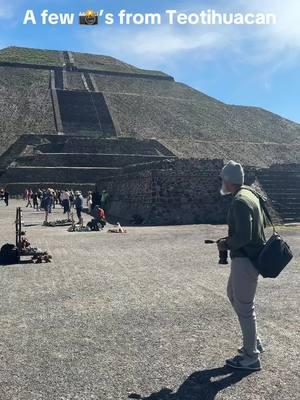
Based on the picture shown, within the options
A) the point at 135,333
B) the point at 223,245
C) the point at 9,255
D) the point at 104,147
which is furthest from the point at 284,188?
the point at 104,147

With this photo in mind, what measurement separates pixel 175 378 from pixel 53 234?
1275cm

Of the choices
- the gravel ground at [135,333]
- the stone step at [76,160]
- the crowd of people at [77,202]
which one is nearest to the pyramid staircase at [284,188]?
the crowd of people at [77,202]

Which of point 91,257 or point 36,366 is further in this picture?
point 91,257

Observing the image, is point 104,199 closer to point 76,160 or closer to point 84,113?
point 76,160

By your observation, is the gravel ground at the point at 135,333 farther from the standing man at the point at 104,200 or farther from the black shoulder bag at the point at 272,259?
the standing man at the point at 104,200

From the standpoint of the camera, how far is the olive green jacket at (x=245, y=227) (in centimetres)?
406

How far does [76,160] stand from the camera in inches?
1651

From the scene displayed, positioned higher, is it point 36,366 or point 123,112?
point 123,112

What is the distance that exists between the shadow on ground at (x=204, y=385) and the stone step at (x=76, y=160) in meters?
38.2

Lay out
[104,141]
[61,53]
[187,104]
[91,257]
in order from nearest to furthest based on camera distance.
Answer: [91,257], [104,141], [187,104], [61,53]

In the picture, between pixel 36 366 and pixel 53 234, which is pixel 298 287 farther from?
pixel 53 234

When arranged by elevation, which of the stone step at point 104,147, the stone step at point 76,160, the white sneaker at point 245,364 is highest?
the stone step at point 104,147

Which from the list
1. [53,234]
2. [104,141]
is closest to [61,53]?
[104,141]

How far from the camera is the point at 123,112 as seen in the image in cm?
6134
